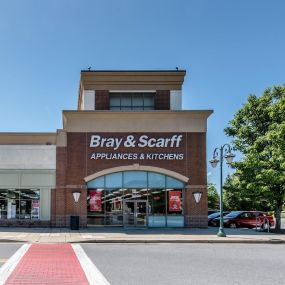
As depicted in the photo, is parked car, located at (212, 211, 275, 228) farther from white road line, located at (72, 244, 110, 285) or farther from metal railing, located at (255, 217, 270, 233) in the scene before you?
white road line, located at (72, 244, 110, 285)

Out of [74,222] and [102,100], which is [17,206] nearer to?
[74,222]

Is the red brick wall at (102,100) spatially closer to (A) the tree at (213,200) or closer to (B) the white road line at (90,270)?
(B) the white road line at (90,270)

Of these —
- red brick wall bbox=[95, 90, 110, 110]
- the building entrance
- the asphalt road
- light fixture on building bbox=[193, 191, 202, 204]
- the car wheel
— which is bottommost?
the car wheel

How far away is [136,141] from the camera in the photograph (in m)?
32.8

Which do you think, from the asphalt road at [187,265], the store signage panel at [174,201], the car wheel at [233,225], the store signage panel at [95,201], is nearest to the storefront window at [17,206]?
the store signage panel at [95,201]

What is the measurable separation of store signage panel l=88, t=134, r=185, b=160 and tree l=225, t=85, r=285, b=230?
4176 millimetres

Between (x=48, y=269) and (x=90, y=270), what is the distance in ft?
3.84

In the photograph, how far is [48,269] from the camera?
13.3 meters

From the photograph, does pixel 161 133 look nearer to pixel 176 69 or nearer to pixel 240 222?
pixel 176 69

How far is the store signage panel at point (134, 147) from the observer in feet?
107

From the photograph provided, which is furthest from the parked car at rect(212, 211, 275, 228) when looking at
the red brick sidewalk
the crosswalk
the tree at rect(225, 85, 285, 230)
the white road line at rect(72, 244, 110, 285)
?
the white road line at rect(72, 244, 110, 285)

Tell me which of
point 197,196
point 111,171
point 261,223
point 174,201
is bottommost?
point 261,223

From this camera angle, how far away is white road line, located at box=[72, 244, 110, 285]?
443 inches

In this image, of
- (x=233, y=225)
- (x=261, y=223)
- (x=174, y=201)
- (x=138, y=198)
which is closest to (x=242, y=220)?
(x=233, y=225)
